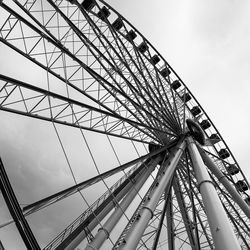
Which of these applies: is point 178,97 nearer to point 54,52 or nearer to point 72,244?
point 54,52

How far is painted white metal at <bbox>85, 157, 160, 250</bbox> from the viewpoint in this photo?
1004cm

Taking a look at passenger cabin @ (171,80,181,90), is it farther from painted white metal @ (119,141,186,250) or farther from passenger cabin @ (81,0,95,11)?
painted white metal @ (119,141,186,250)

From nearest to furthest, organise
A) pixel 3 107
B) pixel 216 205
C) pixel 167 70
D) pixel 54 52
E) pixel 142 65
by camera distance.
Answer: pixel 216 205 < pixel 3 107 < pixel 54 52 < pixel 142 65 < pixel 167 70

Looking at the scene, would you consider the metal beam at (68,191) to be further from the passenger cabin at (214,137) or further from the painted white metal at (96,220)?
the passenger cabin at (214,137)

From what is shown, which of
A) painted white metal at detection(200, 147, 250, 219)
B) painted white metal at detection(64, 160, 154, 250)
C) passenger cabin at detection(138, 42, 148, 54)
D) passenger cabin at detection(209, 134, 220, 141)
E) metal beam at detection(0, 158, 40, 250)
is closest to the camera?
metal beam at detection(0, 158, 40, 250)

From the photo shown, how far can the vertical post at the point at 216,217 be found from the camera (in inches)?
279

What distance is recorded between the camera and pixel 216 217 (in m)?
8.01

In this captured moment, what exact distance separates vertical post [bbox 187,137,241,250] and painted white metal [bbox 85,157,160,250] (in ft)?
9.92

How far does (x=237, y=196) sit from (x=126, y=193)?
522 cm

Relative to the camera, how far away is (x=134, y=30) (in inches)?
733

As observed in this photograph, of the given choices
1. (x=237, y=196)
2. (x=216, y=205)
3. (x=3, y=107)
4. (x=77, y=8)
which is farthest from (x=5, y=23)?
(x=237, y=196)

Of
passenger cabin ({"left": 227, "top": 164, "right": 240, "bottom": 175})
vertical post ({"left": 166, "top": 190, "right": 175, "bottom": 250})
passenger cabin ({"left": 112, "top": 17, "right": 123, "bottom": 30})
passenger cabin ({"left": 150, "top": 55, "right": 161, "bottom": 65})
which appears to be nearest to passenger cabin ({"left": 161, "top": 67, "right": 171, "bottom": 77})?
passenger cabin ({"left": 150, "top": 55, "right": 161, "bottom": 65})

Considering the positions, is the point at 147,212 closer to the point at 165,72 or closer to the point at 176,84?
the point at 165,72

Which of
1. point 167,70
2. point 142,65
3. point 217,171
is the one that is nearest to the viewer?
point 217,171
